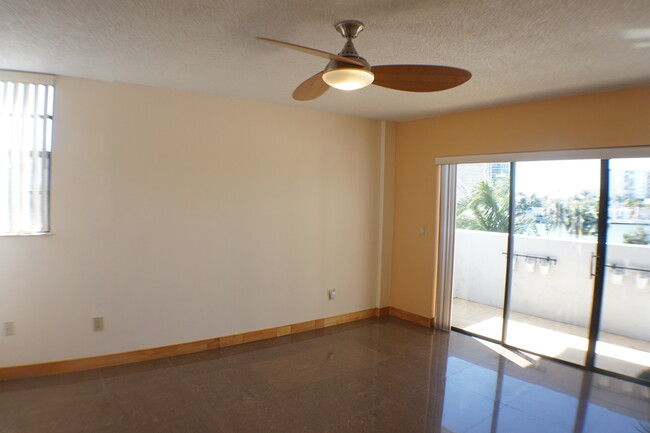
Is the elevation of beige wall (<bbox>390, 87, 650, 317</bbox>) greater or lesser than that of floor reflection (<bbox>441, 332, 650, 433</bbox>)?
greater

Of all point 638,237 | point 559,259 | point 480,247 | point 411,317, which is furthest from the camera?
point 411,317

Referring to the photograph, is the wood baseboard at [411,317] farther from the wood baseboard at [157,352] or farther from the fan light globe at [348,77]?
the fan light globe at [348,77]

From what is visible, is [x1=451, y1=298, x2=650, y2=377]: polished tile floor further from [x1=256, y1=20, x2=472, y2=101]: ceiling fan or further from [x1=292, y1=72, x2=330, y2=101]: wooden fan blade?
[x1=292, y1=72, x2=330, y2=101]: wooden fan blade

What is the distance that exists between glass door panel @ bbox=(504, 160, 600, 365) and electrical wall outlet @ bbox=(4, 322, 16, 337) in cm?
449

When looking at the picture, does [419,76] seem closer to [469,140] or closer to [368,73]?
[368,73]

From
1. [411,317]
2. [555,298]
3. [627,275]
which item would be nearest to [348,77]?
[627,275]

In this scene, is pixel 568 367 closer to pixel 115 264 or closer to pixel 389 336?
pixel 389 336

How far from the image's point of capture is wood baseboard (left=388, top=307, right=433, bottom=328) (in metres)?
4.42

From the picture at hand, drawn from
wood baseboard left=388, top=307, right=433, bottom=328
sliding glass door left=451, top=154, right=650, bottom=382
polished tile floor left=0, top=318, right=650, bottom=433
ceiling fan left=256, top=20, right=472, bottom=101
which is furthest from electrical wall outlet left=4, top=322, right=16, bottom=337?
sliding glass door left=451, top=154, right=650, bottom=382

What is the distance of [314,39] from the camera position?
2.20 m

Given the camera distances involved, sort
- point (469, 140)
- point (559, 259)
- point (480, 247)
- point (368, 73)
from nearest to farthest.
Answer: point (368, 73), point (559, 259), point (469, 140), point (480, 247)

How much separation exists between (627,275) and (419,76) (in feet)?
8.95

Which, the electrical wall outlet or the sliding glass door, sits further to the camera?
the sliding glass door

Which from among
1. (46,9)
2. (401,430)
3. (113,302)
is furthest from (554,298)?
(46,9)
